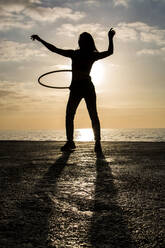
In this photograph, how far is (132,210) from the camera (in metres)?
2.07

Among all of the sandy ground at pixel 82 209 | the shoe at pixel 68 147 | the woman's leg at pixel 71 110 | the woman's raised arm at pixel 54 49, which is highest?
the woman's raised arm at pixel 54 49

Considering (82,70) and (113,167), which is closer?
(113,167)

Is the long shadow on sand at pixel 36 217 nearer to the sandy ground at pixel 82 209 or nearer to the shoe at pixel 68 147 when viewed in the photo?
the sandy ground at pixel 82 209

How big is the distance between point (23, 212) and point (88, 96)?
507cm

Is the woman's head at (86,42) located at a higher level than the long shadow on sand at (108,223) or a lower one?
higher

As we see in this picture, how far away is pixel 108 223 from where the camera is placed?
1776mm

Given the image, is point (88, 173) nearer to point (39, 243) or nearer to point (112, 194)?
point (112, 194)

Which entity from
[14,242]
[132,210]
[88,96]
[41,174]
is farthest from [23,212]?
[88,96]

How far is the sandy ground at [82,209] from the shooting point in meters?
1.53

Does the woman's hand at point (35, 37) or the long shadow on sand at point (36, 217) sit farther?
the woman's hand at point (35, 37)

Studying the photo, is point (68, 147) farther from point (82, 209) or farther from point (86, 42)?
point (82, 209)

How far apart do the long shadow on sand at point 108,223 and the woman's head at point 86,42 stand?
14.7 ft

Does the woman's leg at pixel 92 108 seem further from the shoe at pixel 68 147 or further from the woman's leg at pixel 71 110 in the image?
the shoe at pixel 68 147

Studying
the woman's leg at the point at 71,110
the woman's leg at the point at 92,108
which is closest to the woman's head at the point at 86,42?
the woman's leg at the point at 92,108
